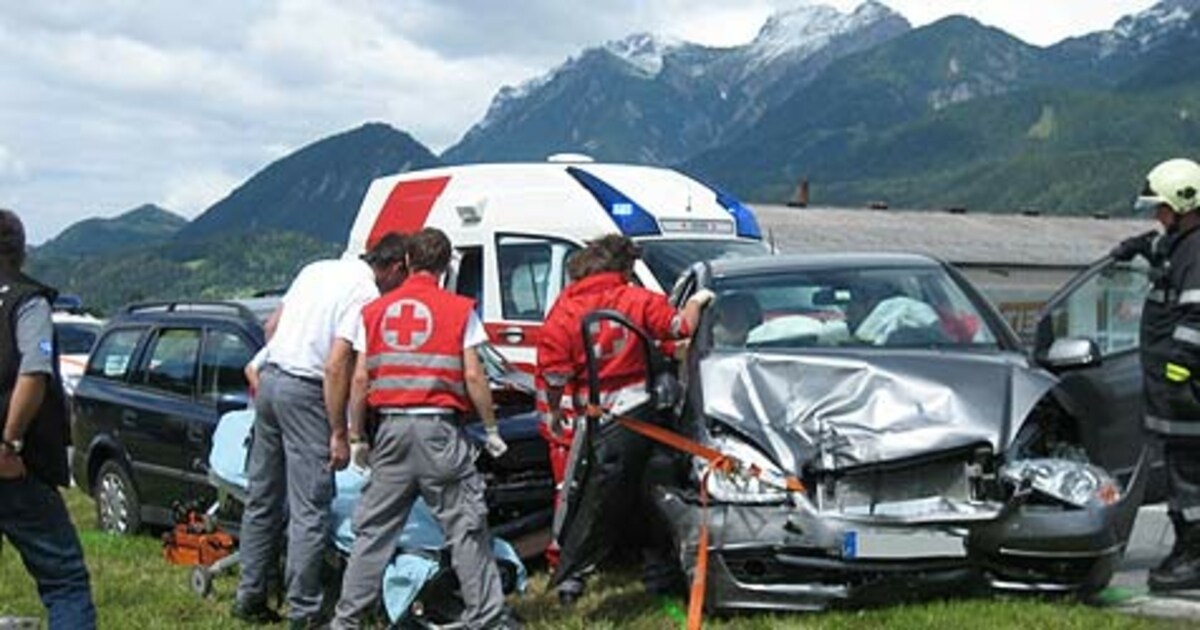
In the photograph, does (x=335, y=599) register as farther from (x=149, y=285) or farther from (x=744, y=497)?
(x=149, y=285)

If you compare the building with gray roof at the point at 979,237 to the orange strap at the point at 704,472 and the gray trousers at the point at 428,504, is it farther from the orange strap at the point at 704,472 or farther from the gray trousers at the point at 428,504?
the gray trousers at the point at 428,504

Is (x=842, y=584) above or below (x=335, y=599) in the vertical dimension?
above

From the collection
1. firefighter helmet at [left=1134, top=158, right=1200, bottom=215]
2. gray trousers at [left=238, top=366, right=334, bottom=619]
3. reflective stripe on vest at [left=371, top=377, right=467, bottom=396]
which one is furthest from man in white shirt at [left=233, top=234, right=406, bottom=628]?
firefighter helmet at [left=1134, top=158, right=1200, bottom=215]

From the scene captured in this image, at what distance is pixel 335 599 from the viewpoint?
712 centimetres

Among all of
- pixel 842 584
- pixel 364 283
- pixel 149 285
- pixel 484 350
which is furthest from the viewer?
pixel 149 285

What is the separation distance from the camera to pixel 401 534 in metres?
6.22

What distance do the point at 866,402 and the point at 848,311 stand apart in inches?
45.4

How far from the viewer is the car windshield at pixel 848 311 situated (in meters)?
6.91

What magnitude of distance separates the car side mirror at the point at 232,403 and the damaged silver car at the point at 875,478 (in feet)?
10.5

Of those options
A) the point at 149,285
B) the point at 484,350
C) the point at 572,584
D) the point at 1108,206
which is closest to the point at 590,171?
the point at 484,350

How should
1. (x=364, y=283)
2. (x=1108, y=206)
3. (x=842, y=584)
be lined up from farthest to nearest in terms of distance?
1. (x=1108, y=206)
2. (x=364, y=283)
3. (x=842, y=584)

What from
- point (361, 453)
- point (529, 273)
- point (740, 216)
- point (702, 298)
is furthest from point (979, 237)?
point (361, 453)

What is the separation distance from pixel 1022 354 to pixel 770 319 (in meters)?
1.23

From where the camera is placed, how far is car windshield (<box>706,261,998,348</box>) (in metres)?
6.91
